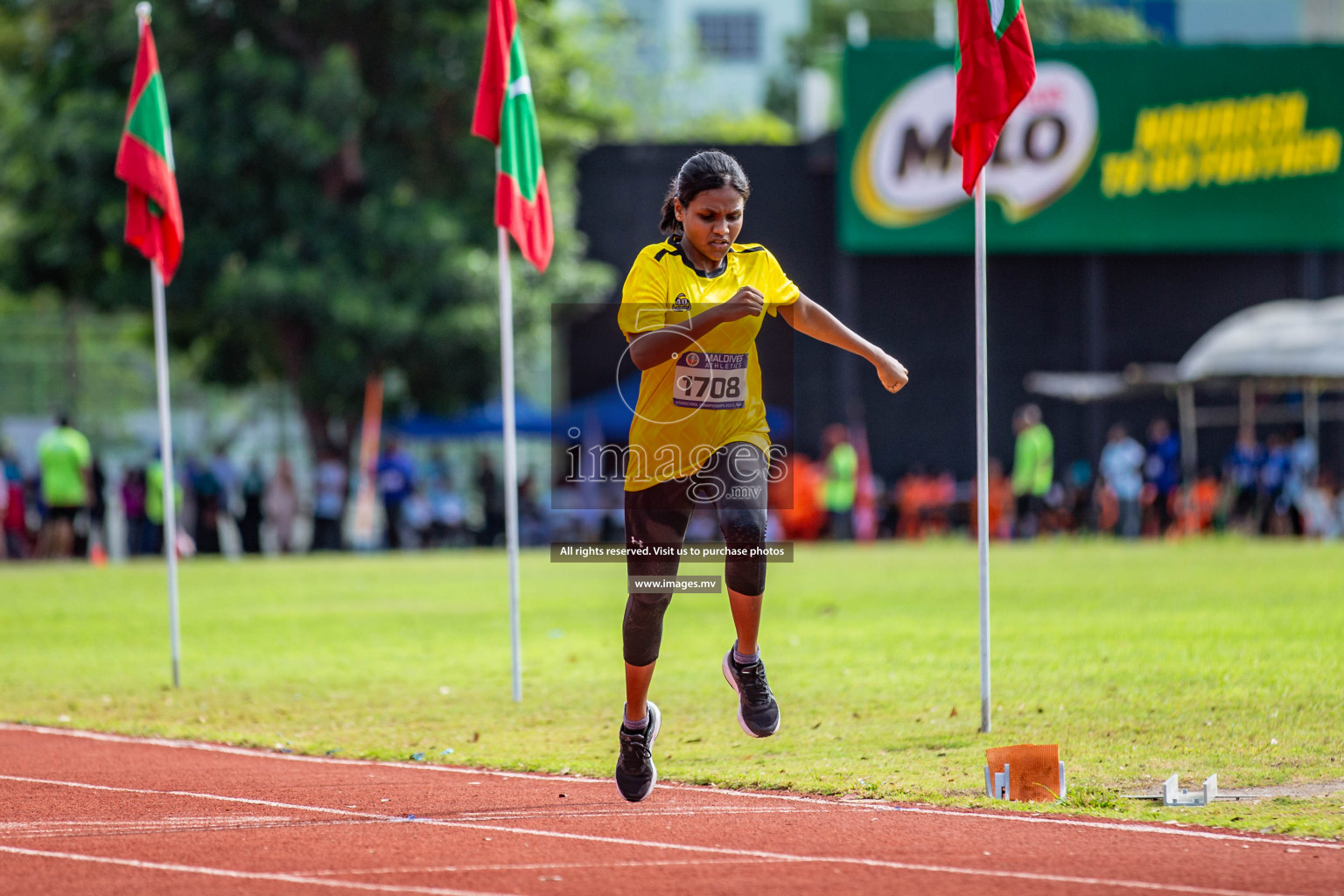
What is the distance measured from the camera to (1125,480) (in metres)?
28.1

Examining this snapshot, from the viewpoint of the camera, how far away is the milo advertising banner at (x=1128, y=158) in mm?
32344

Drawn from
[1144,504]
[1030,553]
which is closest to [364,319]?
[1030,553]

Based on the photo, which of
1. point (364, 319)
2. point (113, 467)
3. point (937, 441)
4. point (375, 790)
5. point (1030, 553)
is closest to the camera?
point (375, 790)

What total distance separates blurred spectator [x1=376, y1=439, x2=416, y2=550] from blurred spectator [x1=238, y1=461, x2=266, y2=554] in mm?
2001

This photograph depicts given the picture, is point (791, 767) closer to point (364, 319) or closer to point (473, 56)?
point (364, 319)

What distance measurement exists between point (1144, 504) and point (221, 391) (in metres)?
17.9

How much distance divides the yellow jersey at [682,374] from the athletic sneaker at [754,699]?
975 mm

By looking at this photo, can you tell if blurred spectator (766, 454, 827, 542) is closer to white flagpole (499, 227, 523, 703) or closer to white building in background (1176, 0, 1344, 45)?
white flagpole (499, 227, 523, 703)

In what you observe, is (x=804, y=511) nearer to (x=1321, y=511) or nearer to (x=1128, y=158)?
(x=1321, y=511)

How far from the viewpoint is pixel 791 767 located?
791 cm

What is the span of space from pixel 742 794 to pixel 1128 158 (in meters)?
27.6

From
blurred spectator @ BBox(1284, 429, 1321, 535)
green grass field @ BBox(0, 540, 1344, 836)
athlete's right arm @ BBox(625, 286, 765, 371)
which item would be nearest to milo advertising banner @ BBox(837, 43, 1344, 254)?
blurred spectator @ BBox(1284, 429, 1321, 535)

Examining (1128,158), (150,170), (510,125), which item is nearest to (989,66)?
(510,125)

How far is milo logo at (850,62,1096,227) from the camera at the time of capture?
32.2 meters
